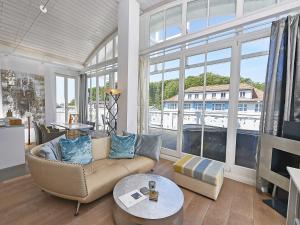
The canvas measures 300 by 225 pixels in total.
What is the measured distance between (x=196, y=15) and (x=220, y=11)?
0.52m

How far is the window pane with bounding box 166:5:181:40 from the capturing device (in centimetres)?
370

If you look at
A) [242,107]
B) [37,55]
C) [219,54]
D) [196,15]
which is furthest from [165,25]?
[37,55]

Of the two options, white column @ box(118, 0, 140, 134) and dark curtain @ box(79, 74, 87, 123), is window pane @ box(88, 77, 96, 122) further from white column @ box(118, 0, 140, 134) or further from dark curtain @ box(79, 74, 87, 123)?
white column @ box(118, 0, 140, 134)

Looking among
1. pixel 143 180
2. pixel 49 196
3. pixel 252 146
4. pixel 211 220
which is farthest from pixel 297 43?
pixel 49 196

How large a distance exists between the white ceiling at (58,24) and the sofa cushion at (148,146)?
3.47 meters

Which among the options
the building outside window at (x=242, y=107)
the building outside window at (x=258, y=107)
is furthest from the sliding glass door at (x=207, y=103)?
the building outside window at (x=258, y=107)

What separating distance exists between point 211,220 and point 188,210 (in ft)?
0.94

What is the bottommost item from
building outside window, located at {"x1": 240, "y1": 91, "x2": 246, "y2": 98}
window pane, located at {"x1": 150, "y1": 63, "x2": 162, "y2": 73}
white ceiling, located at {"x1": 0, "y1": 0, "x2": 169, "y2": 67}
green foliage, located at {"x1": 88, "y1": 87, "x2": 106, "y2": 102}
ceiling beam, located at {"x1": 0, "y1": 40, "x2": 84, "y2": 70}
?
building outside window, located at {"x1": 240, "y1": 91, "x2": 246, "y2": 98}

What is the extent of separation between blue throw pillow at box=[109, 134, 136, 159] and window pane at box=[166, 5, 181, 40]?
8.82 ft

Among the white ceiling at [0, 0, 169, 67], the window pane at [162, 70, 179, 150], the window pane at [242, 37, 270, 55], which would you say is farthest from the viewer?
the white ceiling at [0, 0, 169, 67]

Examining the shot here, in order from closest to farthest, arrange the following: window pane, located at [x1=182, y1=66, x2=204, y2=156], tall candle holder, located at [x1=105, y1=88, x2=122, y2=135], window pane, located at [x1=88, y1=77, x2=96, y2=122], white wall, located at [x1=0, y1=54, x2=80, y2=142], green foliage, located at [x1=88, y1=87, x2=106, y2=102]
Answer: window pane, located at [x1=182, y1=66, x2=204, y2=156] → tall candle holder, located at [x1=105, y1=88, x2=122, y2=135] → white wall, located at [x1=0, y1=54, x2=80, y2=142] → green foliage, located at [x1=88, y1=87, x2=106, y2=102] → window pane, located at [x1=88, y1=77, x2=96, y2=122]

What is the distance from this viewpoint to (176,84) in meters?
3.81

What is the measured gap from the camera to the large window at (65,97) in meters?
6.45

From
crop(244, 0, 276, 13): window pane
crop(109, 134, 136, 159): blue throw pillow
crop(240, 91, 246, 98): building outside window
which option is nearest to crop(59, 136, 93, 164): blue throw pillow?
crop(109, 134, 136, 159): blue throw pillow
